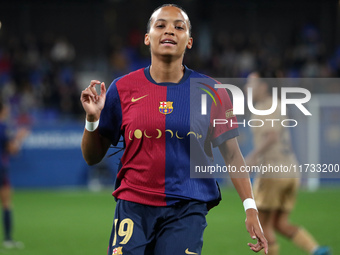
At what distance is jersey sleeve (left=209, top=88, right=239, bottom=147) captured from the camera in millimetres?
4039

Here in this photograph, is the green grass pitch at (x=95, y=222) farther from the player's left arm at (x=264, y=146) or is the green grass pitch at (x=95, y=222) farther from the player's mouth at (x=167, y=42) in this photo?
the player's mouth at (x=167, y=42)

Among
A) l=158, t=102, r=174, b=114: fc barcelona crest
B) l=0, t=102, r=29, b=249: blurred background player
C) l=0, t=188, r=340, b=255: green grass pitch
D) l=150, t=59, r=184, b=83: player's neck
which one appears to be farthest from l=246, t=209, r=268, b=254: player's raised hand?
l=0, t=102, r=29, b=249: blurred background player

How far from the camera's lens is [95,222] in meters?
12.2

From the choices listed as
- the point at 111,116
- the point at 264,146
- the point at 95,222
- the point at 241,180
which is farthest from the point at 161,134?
the point at 95,222

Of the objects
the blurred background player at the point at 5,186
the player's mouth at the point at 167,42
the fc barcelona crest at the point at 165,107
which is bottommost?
the blurred background player at the point at 5,186

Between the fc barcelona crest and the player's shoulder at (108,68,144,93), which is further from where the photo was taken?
the player's shoulder at (108,68,144,93)

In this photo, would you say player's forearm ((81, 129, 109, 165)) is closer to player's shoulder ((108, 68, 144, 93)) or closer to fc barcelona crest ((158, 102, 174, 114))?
player's shoulder ((108, 68, 144, 93))

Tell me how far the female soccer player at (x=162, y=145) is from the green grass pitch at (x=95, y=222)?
16.8ft

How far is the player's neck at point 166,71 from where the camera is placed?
13.3 ft

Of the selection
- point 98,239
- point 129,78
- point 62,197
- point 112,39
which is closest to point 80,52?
point 112,39

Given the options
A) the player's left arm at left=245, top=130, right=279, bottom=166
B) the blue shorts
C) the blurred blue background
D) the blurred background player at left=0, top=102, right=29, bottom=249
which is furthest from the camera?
the blurred blue background

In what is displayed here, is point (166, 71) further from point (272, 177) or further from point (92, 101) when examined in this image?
point (272, 177)

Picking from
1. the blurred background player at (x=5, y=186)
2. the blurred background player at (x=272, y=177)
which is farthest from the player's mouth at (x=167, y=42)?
the blurred background player at (x=5, y=186)

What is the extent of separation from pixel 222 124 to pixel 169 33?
0.66 meters
